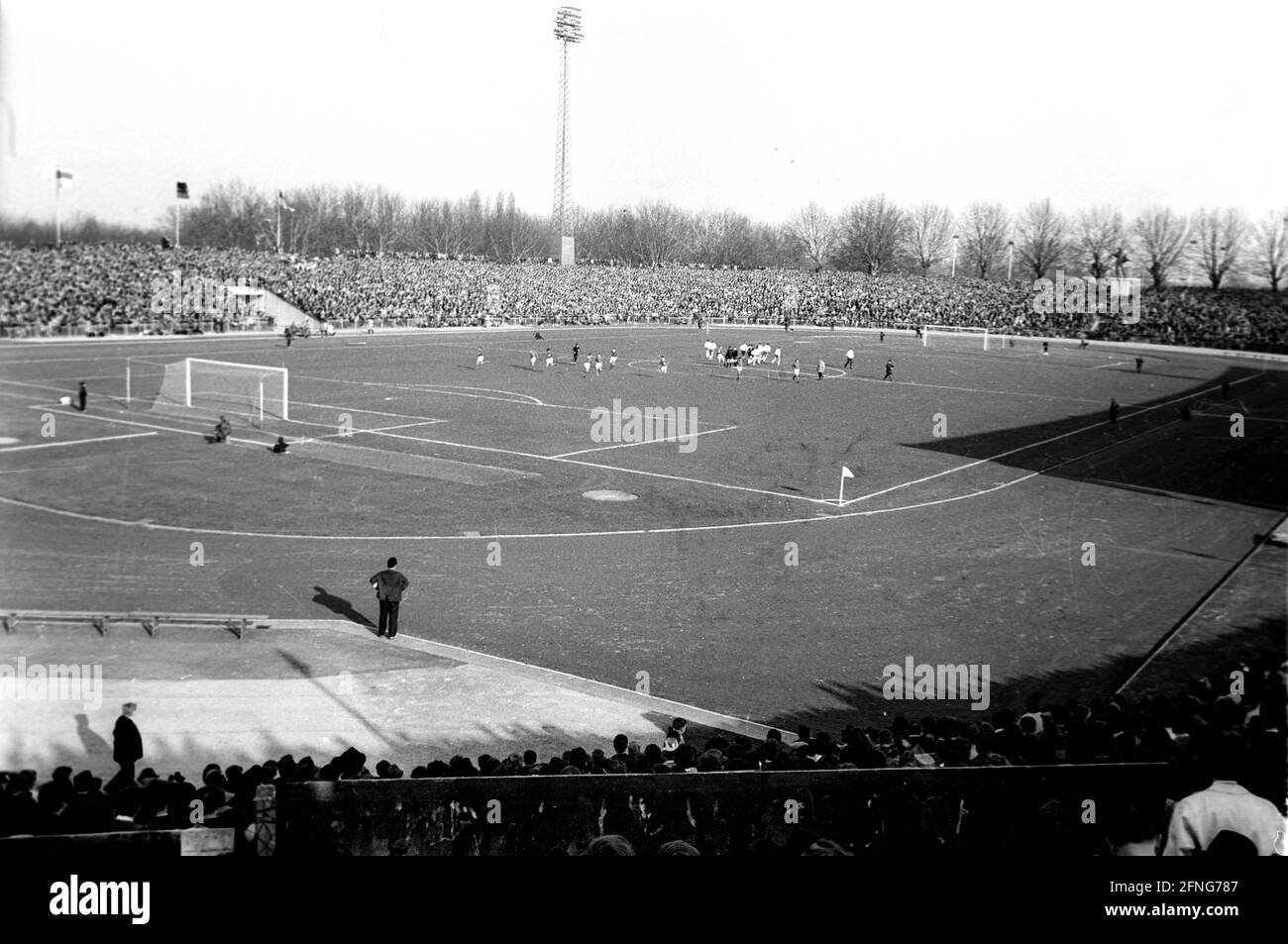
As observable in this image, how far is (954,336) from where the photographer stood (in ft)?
370

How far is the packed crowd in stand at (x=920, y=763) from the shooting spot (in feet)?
18.7

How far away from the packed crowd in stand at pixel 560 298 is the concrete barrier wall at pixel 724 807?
52902 mm

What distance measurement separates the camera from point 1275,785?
228 inches

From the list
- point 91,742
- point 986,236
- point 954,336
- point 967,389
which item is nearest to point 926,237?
point 986,236

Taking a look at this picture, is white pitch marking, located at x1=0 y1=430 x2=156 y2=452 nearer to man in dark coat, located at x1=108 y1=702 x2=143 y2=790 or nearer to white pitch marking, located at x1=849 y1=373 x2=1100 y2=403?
man in dark coat, located at x1=108 y1=702 x2=143 y2=790

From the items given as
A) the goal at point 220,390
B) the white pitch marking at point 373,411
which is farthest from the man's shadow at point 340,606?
the white pitch marking at point 373,411

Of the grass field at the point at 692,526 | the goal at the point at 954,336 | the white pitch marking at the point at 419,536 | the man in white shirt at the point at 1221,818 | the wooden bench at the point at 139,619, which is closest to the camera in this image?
the man in white shirt at the point at 1221,818

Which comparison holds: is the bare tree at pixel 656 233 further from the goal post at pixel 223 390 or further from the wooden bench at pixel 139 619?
the wooden bench at pixel 139 619

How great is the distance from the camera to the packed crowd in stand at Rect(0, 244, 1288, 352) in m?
66.0

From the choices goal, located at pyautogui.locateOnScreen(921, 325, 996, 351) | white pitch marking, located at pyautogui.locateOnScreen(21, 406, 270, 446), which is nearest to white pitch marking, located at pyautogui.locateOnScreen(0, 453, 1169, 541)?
white pitch marking, located at pyautogui.locateOnScreen(21, 406, 270, 446)
